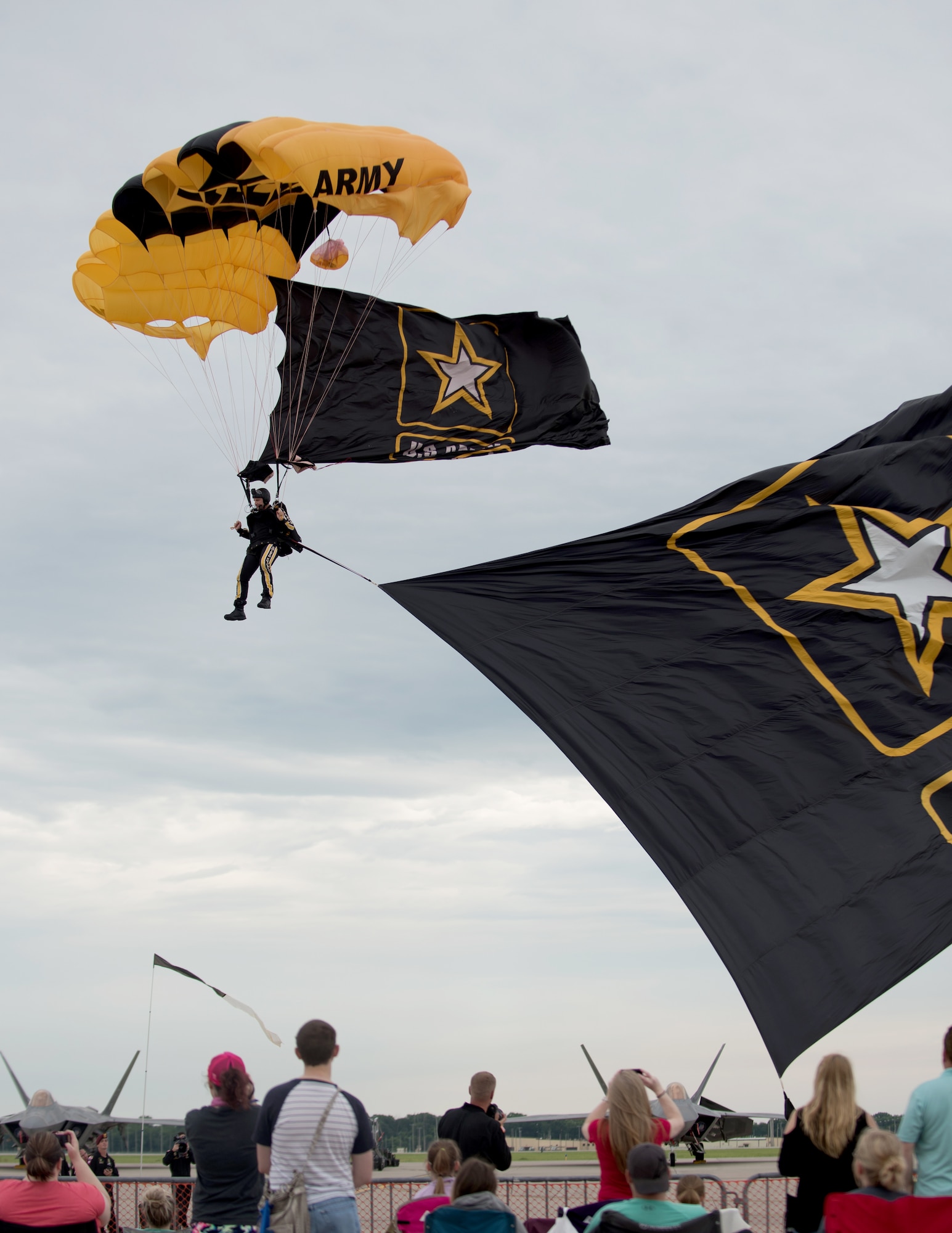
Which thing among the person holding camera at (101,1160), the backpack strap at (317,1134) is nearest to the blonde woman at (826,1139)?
the backpack strap at (317,1134)

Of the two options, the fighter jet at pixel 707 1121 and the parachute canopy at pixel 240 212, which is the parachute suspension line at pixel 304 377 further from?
the fighter jet at pixel 707 1121

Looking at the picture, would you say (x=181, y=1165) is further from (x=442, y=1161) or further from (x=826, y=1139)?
(x=826, y=1139)

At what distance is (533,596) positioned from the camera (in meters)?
6.62

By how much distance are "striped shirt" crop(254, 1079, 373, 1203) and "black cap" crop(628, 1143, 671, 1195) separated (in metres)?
0.97

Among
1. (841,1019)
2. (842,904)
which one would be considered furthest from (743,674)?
(841,1019)

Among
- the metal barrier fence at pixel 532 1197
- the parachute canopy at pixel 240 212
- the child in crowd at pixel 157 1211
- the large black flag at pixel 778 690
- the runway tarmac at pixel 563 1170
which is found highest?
the parachute canopy at pixel 240 212

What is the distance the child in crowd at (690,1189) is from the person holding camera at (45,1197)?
2.82 m

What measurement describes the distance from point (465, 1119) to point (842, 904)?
211cm

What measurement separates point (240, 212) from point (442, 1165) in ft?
33.0

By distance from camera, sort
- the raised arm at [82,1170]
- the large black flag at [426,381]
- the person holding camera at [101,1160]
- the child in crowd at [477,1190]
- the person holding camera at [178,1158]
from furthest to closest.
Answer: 1. the person holding camera at [101,1160]
2. the large black flag at [426,381]
3. the person holding camera at [178,1158]
4. the raised arm at [82,1170]
5. the child in crowd at [477,1190]

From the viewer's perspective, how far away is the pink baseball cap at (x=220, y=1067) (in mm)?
4746

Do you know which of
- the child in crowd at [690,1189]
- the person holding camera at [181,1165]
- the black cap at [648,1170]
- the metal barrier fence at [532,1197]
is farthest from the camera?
the person holding camera at [181,1165]

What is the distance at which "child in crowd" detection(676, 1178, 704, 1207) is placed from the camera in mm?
5797

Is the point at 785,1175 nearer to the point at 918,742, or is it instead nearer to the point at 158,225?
the point at 918,742
